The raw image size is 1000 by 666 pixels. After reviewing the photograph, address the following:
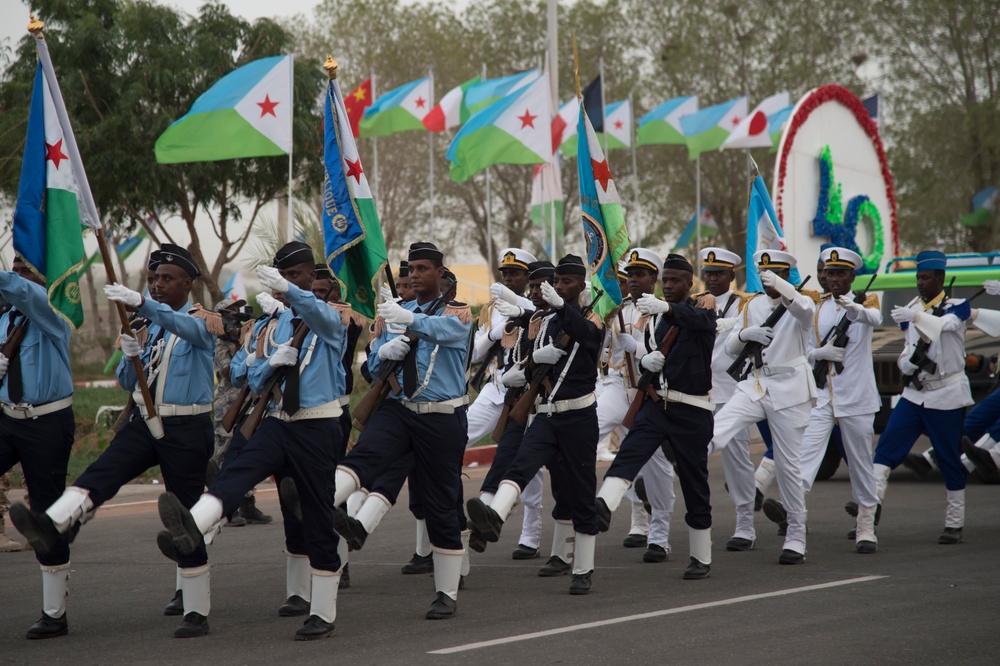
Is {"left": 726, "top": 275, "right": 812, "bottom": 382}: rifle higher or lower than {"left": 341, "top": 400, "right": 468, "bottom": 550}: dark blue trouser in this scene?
higher

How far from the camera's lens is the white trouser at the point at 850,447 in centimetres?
945

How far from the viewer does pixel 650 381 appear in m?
8.40

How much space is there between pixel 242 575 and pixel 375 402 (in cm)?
185

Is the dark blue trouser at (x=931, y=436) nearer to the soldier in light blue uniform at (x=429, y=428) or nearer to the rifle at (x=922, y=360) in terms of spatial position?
the rifle at (x=922, y=360)

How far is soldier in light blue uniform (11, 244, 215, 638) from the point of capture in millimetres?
6598

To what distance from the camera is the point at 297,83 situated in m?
19.8

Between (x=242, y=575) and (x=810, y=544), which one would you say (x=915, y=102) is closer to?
(x=810, y=544)

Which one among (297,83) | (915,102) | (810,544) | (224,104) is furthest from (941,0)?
(810,544)

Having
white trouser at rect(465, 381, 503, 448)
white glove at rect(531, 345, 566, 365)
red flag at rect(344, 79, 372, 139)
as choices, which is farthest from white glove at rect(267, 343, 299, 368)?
red flag at rect(344, 79, 372, 139)

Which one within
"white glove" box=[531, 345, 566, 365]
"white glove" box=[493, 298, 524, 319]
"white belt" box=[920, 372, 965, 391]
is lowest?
"white belt" box=[920, 372, 965, 391]

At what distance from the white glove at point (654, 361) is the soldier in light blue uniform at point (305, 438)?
2333 millimetres

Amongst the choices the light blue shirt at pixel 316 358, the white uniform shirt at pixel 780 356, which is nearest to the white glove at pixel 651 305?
the white uniform shirt at pixel 780 356

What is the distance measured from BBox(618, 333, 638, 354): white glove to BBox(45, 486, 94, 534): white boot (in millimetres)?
3682

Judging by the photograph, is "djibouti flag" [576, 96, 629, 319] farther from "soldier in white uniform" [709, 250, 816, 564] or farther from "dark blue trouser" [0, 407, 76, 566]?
"dark blue trouser" [0, 407, 76, 566]
